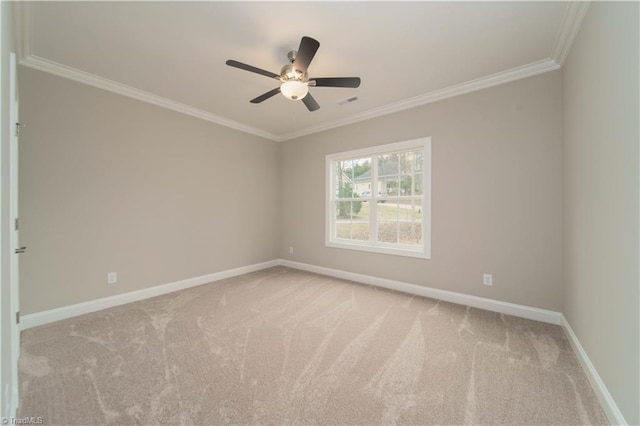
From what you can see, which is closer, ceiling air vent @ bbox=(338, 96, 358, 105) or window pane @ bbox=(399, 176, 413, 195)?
ceiling air vent @ bbox=(338, 96, 358, 105)

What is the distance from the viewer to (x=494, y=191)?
2.87m

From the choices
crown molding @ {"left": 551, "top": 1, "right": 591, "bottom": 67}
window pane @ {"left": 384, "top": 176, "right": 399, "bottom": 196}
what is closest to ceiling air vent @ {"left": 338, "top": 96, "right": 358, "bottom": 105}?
window pane @ {"left": 384, "top": 176, "right": 399, "bottom": 196}

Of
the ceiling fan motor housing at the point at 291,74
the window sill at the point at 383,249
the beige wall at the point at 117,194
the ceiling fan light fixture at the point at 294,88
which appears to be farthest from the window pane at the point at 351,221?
the ceiling fan motor housing at the point at 291,74

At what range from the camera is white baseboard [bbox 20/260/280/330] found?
2.49m

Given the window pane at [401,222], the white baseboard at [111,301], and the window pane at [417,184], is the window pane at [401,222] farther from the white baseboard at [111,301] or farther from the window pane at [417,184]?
the white baseboard at [111,301]

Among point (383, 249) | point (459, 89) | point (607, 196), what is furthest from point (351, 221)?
point (607, 196)

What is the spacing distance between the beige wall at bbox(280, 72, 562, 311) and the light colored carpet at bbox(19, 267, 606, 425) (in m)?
0.45

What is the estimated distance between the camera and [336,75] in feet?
9.25

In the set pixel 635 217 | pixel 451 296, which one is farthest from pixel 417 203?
pixel 635 217

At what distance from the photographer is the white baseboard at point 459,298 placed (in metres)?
2.60

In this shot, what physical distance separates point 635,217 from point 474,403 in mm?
1356

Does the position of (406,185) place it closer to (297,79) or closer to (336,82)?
(336,82)

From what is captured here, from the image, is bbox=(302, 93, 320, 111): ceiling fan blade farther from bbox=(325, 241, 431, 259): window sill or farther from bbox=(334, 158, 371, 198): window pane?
bbox=(325, 241, 431, 259): window sill

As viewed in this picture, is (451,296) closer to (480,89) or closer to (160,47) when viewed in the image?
(480,89)
